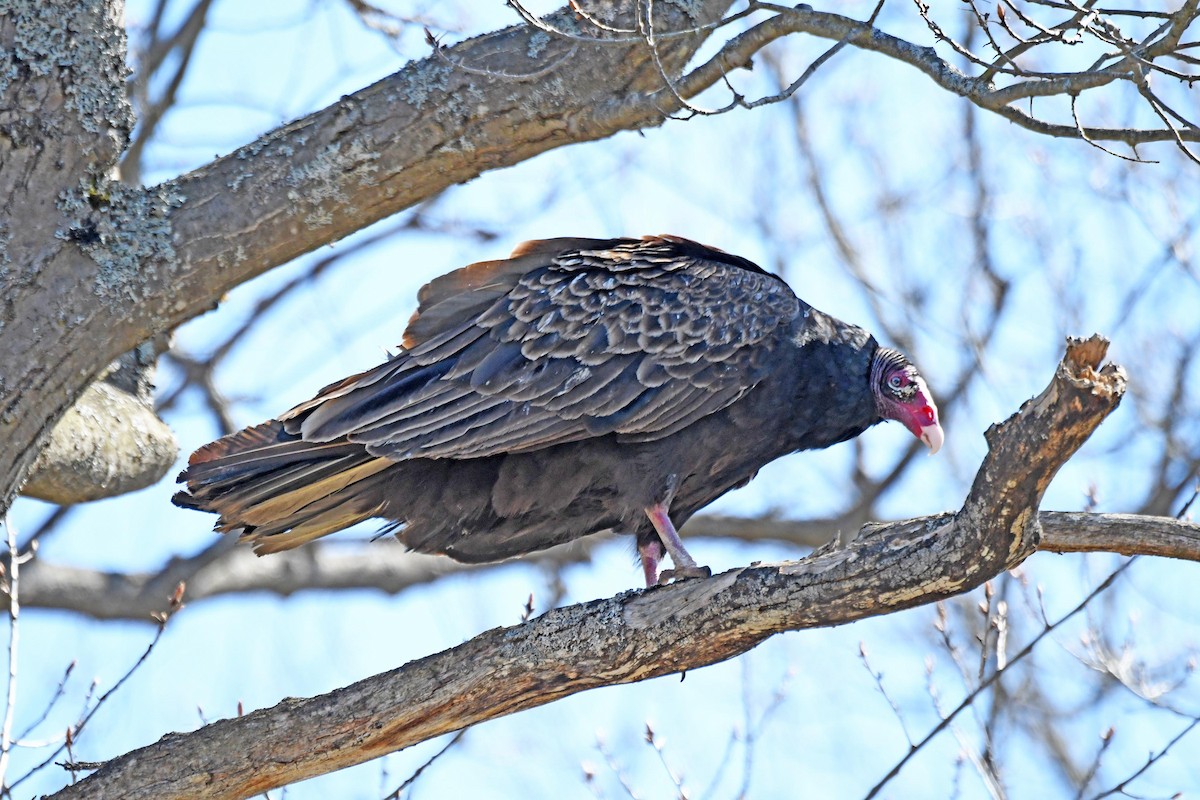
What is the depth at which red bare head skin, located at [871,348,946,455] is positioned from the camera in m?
4.42

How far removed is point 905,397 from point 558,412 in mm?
1204

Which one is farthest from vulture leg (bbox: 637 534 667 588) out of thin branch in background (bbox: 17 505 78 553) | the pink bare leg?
thin branch in background (bbox: 17 505 78 553)

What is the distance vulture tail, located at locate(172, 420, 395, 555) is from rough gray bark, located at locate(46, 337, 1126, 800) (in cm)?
73

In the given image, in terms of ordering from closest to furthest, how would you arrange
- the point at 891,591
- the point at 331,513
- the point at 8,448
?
the point at 891,591
the point at 8,448
the point at 331,513

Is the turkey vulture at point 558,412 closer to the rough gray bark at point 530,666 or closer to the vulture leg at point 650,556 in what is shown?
the vulture leg at point 650,556

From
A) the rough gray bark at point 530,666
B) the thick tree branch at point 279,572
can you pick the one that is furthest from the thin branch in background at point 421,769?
the thick tree branch at point 279,572

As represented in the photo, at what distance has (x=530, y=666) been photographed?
3293mm

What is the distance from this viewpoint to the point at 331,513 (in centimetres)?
402

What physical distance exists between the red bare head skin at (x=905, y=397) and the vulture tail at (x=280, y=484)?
5.37ft

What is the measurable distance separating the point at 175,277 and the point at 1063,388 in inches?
84.6

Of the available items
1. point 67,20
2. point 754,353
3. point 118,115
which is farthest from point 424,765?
point 67,20

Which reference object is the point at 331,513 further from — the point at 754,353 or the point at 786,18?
the point at 786,18

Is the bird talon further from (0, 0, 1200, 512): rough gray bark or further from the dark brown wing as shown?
(0, 0, 1200, 512): rough gray bark

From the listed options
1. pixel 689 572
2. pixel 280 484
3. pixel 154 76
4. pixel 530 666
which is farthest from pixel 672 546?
pixel 154 76
